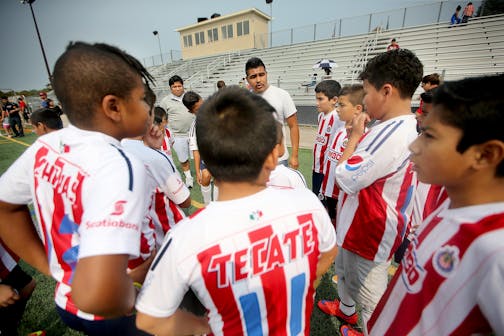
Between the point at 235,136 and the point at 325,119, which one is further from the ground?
the point at 235,136

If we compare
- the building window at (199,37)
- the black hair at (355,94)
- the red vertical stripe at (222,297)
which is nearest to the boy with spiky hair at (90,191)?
the red vertical stripe at (222,297)

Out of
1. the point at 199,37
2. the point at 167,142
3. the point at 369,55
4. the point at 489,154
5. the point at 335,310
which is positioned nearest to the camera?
the point at 489,154

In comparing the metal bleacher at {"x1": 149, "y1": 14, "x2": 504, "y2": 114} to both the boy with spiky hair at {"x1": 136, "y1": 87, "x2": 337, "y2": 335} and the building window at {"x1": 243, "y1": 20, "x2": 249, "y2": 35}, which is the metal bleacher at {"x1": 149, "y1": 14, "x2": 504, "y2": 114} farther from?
the boy with spiky hair at {"x1": 136, "y1": 87, "x2": 337, "y2": 335}

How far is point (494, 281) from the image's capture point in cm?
75

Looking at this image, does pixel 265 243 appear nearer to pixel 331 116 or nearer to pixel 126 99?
pixel 126 99

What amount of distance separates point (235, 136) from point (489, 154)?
0.94 m

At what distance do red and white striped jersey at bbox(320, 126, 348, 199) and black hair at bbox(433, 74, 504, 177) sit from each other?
220cm

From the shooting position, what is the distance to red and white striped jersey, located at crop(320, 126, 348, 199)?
10.4 ft

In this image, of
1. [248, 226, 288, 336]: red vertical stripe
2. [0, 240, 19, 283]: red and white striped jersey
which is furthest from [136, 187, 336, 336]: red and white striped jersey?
[0, 240, 19, 283]: red and white striped jersey

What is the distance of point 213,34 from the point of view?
29.2m

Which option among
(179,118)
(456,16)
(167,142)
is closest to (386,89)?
(167,142)

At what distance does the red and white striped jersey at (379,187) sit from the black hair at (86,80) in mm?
1522

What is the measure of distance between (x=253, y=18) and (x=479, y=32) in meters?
20.2

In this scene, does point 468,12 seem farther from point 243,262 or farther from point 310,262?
point 243,262
